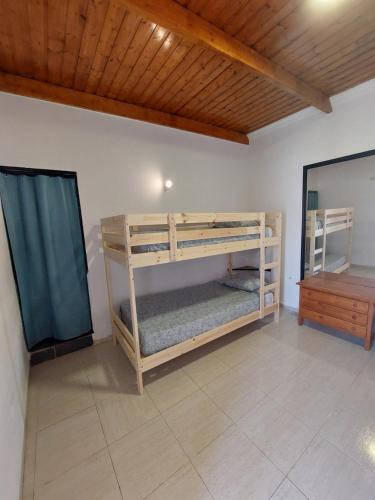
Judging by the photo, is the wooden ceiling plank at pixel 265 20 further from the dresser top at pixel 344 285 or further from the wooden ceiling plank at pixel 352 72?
the dresser top at pixel 344 285

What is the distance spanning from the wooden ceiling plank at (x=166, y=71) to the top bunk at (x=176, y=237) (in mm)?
1328

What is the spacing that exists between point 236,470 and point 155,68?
313 cm

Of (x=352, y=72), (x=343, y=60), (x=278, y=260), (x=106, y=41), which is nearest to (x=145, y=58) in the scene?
(x=106, y=41)

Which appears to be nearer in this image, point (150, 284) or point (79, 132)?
point (79, 132)

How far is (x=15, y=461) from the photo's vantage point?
3.86 ft

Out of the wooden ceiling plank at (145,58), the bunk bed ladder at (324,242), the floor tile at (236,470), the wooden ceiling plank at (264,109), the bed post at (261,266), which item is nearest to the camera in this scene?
the floor tile at (236,470)

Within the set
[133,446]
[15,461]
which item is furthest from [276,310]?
[15,461]

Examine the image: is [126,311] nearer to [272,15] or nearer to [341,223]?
[272,15]

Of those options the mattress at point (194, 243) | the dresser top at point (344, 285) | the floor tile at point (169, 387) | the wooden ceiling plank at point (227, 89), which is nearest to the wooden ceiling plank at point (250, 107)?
the wooden ceiling plank at point (227, 89)

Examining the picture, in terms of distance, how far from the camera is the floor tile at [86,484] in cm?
116

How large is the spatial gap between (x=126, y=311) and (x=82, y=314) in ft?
2.02

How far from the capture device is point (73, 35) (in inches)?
59.9

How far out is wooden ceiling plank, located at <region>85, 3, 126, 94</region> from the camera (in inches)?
53.5

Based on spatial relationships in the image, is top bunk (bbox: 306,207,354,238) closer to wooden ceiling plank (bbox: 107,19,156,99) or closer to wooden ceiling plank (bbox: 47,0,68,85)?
wooden ceiling plank (bbox: 107,19,156,99)
